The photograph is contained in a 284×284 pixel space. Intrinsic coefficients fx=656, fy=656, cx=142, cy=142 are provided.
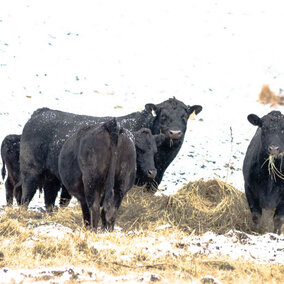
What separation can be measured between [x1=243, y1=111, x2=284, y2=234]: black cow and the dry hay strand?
993 cm

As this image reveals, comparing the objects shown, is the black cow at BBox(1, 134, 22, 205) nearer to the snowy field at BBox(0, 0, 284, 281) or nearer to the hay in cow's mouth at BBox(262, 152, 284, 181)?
the snowy field at BBox(0, 0, 284, 281)

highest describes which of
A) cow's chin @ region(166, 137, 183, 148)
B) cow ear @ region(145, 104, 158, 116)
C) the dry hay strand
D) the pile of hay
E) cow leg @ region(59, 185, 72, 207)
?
cow ear @ region(145, 104, 158, 116)

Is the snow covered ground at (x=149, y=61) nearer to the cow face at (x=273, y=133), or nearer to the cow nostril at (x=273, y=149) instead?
the cow face at (x=273, y=133)

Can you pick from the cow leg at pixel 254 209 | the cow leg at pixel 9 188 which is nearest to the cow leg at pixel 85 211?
the cow leg at pixel 254 209

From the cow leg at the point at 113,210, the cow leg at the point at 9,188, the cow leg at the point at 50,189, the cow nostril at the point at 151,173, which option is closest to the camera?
the cow leg at the point at 113,210

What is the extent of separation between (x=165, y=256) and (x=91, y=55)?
595 inches

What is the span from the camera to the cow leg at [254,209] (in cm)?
834

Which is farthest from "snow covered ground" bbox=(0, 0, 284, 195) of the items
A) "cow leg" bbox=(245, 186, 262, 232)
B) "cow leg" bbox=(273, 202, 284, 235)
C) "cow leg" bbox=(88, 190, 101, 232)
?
"cow leg" bbox=(88, 190, 101, 232)

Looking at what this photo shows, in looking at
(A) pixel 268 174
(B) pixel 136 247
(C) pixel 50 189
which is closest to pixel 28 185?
(C) pixel 50 189

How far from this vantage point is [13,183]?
1045 centimetres

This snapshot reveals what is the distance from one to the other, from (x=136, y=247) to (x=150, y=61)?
Result: 15206mm

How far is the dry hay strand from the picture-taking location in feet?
60.1

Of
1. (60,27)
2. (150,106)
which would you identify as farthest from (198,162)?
(60,27)

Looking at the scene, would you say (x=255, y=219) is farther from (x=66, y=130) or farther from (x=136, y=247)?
(x=136, y=247)
